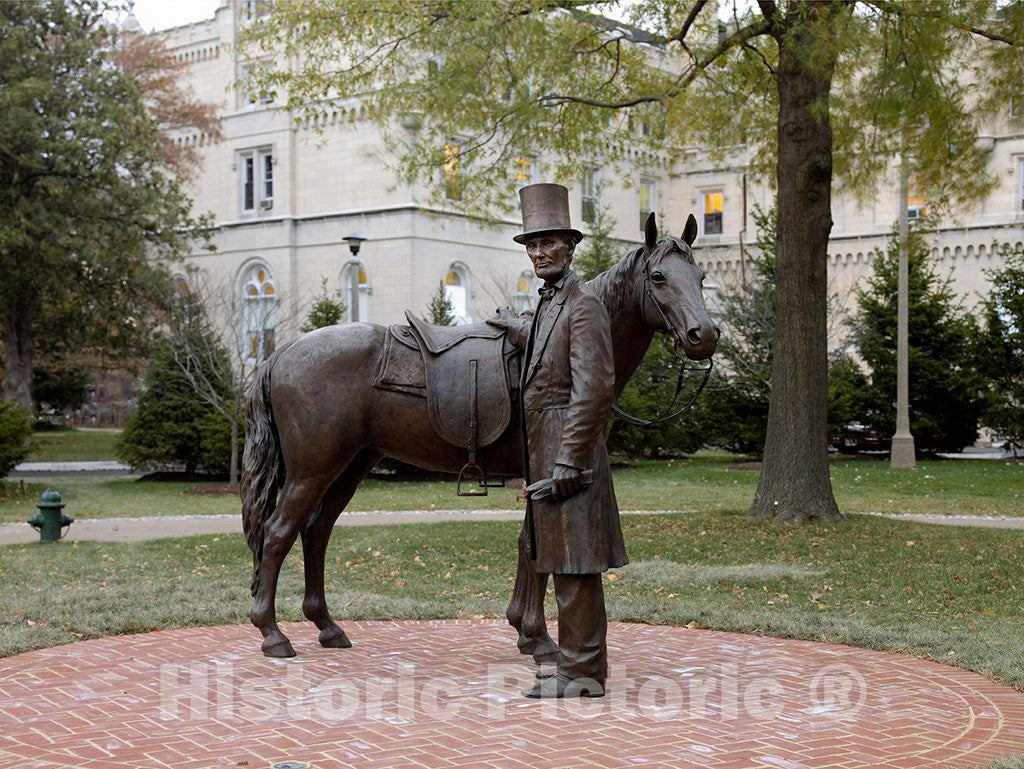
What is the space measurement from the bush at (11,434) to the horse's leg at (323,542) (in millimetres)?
14336

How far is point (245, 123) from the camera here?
37781mm

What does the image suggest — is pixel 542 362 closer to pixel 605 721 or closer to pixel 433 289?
pixel 605 721

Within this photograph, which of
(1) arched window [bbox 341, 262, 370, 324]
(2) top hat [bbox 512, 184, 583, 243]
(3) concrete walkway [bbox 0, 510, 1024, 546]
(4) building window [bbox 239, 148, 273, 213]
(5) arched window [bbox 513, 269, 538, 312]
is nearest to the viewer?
(2) top hat [bbox 512, 184, 583, 243]

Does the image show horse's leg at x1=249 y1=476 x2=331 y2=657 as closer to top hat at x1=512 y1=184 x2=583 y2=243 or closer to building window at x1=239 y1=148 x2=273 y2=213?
top hat at x1=512 y1=184 x2=583 y2=243

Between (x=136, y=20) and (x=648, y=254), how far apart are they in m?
39.0

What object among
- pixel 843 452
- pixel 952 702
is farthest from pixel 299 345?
pixel 843 452

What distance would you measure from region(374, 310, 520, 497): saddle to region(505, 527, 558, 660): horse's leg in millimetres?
678

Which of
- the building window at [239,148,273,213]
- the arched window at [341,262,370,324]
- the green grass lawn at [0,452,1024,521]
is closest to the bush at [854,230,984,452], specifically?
the green grass lawn at [0,452,1024,521]

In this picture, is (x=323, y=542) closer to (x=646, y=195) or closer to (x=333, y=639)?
(x=333, y=639)

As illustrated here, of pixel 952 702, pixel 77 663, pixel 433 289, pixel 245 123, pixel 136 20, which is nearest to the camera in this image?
pixel 952 702

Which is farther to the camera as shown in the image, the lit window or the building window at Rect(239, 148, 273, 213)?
the lit window

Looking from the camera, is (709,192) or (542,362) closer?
(542,362)

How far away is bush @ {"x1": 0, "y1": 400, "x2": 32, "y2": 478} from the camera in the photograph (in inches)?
795

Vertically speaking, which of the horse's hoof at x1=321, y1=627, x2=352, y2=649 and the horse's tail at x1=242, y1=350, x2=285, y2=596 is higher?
the horse's tail at x1=242, y1=350, x2=285, y2=596
